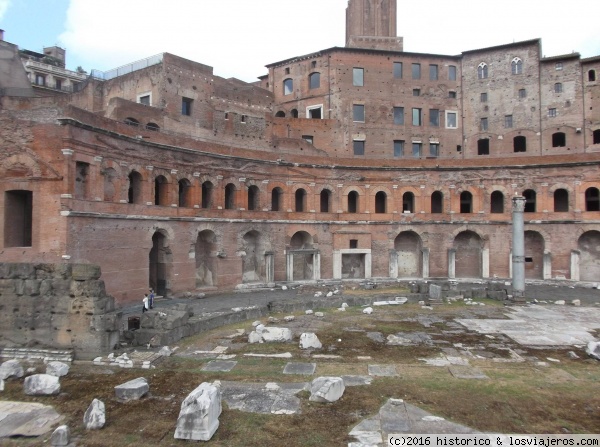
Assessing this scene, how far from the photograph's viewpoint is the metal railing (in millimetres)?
29000

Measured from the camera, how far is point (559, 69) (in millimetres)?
34719

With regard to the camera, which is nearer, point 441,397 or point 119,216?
point 441,397

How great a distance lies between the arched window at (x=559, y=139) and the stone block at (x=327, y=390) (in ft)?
111

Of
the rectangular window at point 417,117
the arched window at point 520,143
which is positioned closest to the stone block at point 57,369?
the rectangular window at point 417,117

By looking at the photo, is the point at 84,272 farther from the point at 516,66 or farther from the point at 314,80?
the point at 516,66

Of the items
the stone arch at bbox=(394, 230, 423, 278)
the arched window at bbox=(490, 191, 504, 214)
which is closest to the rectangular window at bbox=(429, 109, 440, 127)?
the arched window at bbox=(490, 191, 504, 214)

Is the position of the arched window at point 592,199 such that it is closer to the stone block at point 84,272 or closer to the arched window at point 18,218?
the stone block at point 84,272

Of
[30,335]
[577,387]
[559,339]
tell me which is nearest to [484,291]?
[559,339]

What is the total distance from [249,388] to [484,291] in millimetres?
17821

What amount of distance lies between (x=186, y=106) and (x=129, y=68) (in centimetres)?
484

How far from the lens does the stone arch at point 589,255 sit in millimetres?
29234

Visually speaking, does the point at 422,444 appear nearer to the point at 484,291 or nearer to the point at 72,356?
the point at 72,356

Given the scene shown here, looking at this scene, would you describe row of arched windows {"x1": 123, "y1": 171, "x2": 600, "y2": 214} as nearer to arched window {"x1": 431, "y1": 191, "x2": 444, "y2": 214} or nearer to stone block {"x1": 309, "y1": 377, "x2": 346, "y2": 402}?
arched window {"x1": 431, "y1": 191, "x2": 444, "y2": 214}

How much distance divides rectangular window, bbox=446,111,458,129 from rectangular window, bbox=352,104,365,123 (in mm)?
7753
